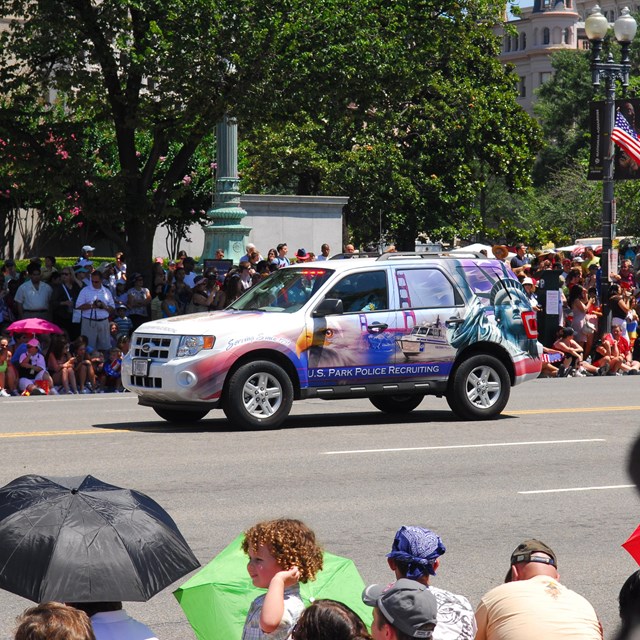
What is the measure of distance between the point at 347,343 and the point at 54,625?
11.4 m

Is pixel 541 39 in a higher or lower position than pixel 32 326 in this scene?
higher

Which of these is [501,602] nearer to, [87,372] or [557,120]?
[87,372]

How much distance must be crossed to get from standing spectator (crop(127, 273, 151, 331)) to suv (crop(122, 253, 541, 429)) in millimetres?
5735

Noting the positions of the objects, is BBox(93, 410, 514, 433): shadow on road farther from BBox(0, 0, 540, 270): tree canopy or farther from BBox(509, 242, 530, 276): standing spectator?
BBox(509, 242, 530, 276): standing spectator

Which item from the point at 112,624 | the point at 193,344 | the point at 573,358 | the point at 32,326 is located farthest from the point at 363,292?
the point at 112,624

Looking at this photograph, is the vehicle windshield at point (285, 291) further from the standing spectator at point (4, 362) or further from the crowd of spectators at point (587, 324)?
the crowd of spectators at point (587, 324)

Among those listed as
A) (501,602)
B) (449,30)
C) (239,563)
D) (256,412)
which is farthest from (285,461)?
(449,30)

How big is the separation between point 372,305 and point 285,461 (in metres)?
3.28

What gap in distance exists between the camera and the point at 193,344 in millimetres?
14359

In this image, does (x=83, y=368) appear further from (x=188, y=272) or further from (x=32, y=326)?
(x=188, y=272)

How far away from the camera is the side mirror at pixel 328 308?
14703mm

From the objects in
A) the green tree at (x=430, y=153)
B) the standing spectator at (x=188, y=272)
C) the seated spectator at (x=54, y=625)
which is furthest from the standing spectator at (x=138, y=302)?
the green tree at (x=430, y=153)

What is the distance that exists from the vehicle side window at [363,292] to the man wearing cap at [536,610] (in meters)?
10.1

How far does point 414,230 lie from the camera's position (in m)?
51.2
